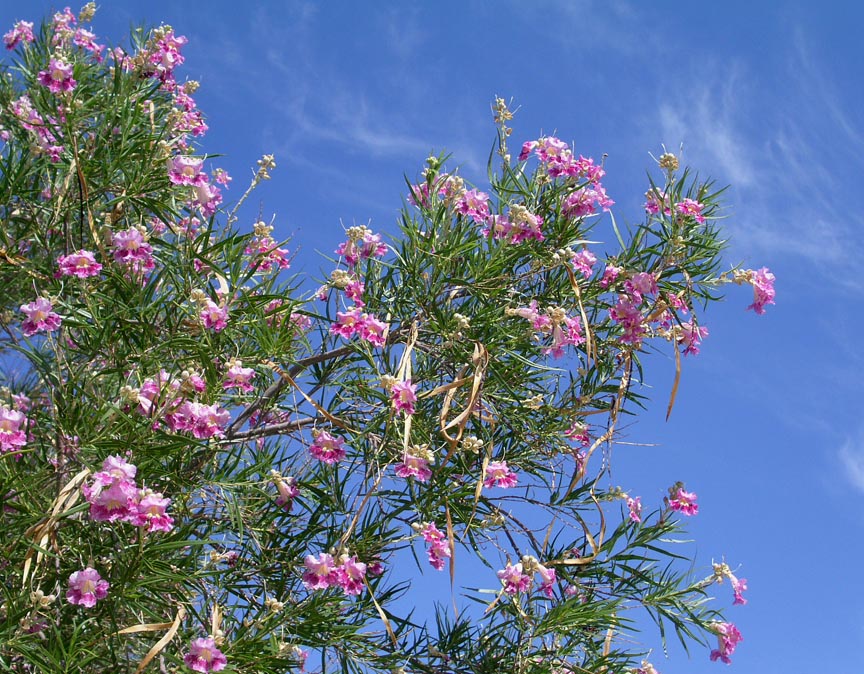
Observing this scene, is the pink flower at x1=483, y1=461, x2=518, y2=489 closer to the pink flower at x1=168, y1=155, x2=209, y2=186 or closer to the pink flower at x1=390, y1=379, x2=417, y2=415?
the pink flower at x1=390, y1=379, x2=417, y2=415

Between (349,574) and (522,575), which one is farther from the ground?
(522,575)

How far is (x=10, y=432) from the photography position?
247 cm

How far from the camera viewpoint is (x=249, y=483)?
272 cm

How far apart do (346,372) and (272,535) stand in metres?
0.57

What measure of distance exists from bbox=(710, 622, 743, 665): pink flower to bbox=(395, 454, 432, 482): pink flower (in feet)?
3.70

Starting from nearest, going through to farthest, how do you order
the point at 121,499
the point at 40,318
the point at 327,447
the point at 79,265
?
the point at 121,499
the point at 40,318
the point at 79,265
the point at 327,447

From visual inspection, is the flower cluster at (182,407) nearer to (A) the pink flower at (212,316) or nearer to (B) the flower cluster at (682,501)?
(A) the pink flower at (212,316)

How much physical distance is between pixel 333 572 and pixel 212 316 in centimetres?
80

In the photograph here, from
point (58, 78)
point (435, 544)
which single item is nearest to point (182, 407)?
point (435, 544)

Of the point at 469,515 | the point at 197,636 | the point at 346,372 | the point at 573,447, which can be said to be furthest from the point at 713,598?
the point at 197,636

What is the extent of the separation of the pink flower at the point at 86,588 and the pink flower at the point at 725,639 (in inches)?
74.6

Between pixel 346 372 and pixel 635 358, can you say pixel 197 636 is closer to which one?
pixel 346 372

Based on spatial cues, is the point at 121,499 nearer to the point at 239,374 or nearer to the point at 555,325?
the point at 239,374

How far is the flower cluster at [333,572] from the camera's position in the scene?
2584 mm
